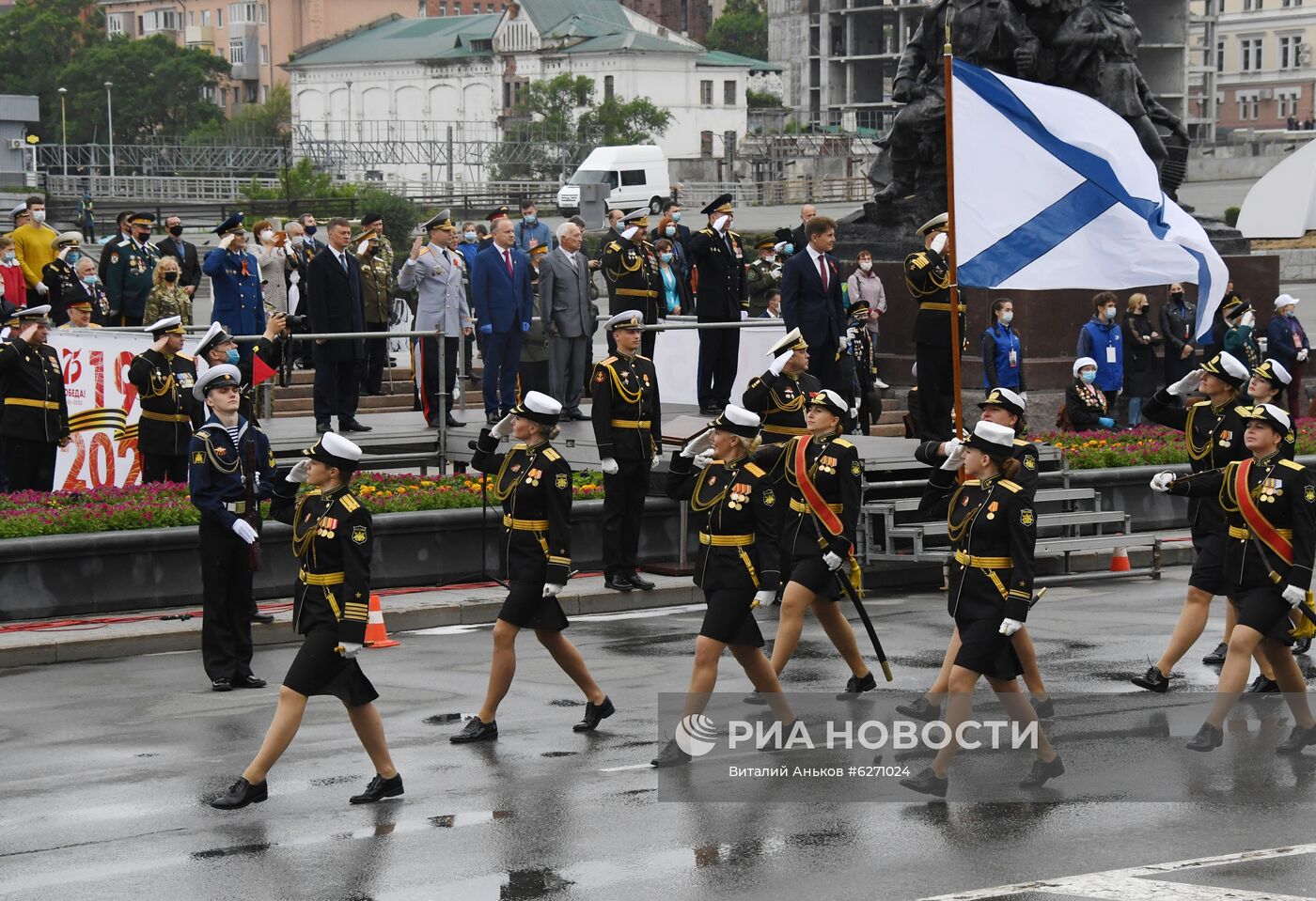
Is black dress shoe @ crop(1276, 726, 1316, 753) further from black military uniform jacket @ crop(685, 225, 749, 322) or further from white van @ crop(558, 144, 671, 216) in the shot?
white van @ crop(558, 144, 671, 216)

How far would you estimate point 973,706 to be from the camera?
12570 mm

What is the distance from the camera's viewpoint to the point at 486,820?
10164 millimetres

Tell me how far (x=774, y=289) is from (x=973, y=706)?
13.0m

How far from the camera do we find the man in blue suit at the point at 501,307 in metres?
20.5

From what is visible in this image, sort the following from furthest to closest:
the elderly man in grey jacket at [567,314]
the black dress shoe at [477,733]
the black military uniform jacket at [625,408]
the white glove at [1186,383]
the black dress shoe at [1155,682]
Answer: the elderly man in grey jacket at [567,314]
the black military uniform jacket at [625,408]
the white glove at [1186,383]
the black dress shoe at [1155,682]
the black dress shoe at [477,733]

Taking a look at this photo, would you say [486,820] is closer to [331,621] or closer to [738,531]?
[331,621]

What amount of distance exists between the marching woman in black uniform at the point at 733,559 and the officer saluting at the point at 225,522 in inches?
139

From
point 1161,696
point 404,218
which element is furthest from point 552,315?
point 404,218

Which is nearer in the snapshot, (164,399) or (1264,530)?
(1264,530)

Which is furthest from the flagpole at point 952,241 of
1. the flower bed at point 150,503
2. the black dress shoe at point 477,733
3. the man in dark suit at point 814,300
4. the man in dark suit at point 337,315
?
the man in dark suit at point 337,315

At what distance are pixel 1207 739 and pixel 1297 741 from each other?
520 mm

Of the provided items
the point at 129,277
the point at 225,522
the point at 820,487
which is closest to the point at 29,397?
the point at 225,522

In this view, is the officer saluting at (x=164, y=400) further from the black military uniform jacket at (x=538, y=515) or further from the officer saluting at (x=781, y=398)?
the black military uniform jacket at (x=538, y=515)

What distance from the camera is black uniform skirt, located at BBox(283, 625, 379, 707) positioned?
415 inches
